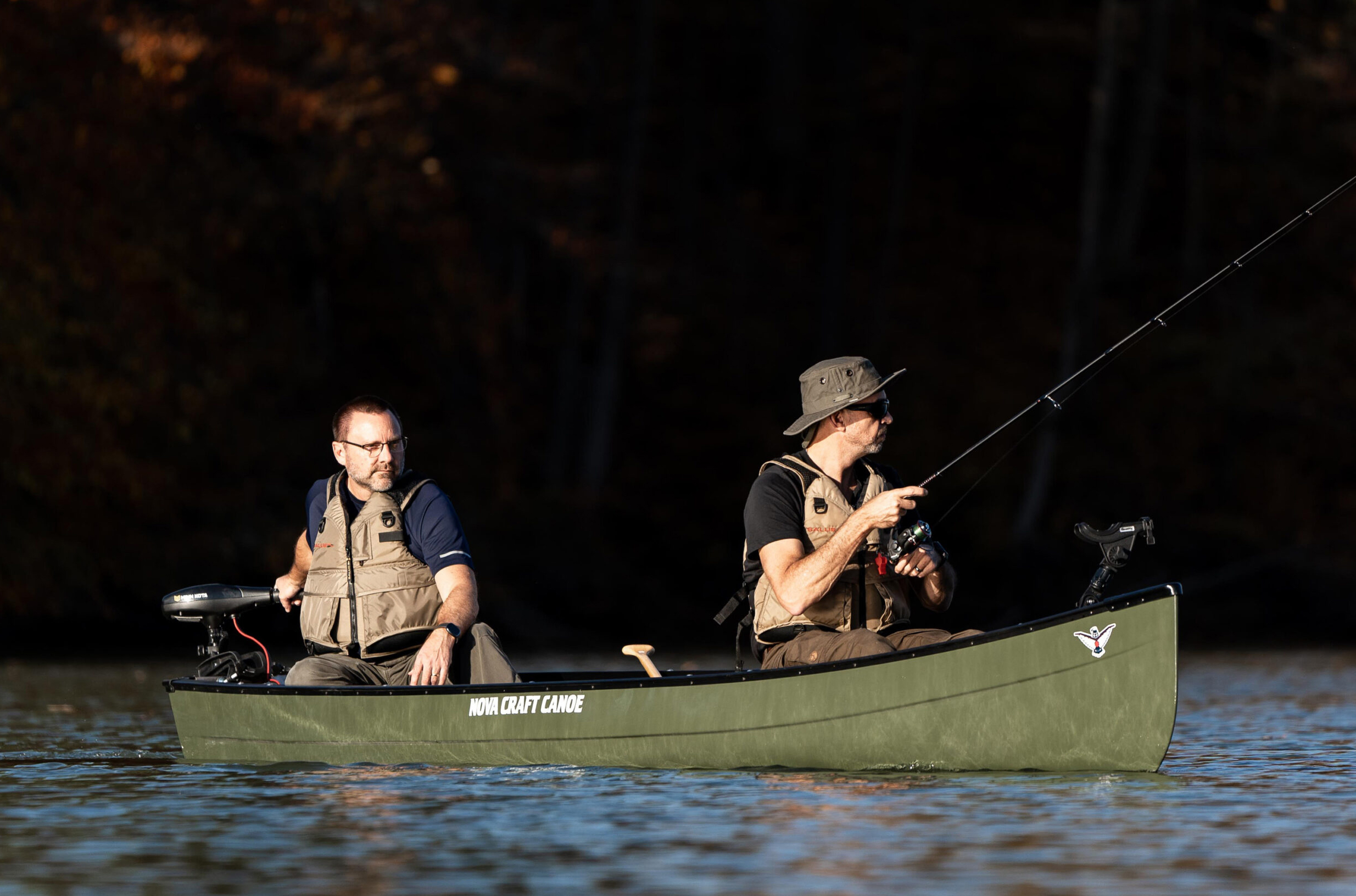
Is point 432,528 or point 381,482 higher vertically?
point 381,482

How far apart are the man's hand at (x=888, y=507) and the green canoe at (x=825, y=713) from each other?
510 millimetres

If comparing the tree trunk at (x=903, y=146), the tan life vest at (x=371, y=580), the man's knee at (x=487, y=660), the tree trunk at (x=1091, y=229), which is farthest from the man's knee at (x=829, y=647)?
the tree trunk at (x=903, y=146)

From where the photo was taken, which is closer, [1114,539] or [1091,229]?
[1114,539]

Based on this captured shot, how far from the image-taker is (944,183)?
31.0 meters

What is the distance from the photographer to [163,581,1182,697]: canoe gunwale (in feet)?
24.0

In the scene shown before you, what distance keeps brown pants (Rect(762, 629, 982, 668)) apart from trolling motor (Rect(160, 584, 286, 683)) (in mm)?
2018

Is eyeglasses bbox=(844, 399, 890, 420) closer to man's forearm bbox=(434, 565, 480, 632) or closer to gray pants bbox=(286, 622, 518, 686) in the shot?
man's forearm bbox=(434, 565, 480, 632)

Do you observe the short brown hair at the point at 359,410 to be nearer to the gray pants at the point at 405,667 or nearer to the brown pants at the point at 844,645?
the gray pants at the point at 405,667

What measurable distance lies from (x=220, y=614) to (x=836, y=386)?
8.78 feet

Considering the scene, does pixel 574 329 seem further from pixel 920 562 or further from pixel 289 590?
pixel 920 562

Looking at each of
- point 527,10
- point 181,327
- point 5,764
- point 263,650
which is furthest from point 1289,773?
point 527,10

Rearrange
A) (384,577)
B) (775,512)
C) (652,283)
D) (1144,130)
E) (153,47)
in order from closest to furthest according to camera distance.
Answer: (775,512) → (384,577) → (153,47) → (652,283) → (1144,130)

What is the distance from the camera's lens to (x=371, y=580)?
8.22 meters

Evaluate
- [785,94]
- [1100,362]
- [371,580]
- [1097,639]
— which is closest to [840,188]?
[785,94]
